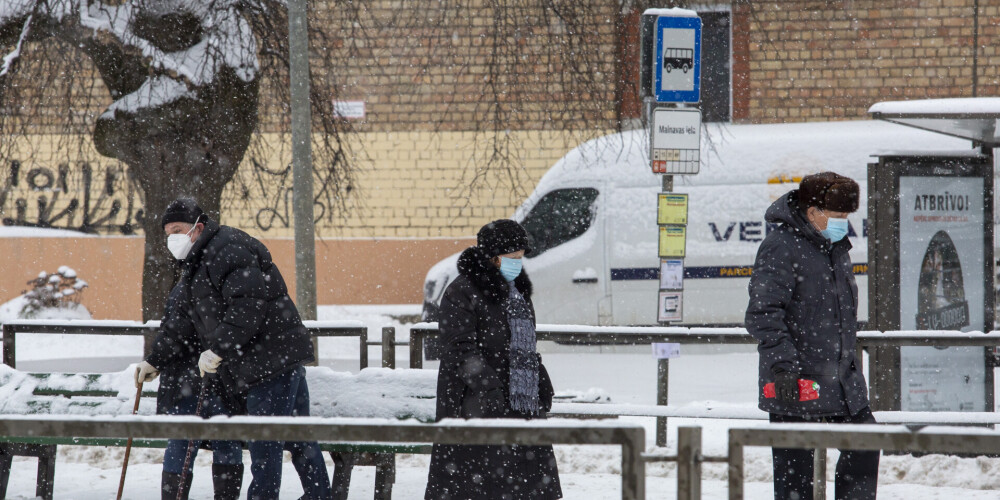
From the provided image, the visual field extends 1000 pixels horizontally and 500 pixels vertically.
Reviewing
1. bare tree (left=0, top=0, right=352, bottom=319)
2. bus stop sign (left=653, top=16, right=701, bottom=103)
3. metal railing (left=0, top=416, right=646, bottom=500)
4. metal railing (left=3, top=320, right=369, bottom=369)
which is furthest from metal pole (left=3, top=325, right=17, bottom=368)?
bus stop sign (left=653, top=16, right=701, bottom=103)

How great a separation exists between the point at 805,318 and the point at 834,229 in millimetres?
387

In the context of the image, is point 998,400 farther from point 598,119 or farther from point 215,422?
point 215,422

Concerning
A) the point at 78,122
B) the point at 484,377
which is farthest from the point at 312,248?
the point at 484,377

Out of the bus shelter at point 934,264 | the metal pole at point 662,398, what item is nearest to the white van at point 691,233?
the bus shelter at point 934,264

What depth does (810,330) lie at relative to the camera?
4016mm

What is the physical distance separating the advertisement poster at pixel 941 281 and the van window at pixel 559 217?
14.7ft

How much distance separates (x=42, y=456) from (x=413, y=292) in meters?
8.73

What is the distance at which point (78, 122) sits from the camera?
9195mm

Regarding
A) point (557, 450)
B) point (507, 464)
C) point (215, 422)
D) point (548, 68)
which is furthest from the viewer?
point (548, 68)

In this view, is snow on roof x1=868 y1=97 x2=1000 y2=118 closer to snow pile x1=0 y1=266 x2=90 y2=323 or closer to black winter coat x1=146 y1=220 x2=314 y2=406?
black winter coat x1=146 y1=220 x2=314 y2=406

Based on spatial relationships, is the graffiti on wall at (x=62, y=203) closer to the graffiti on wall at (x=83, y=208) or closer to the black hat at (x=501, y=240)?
the graffiti on wall at (x=83, y=208)

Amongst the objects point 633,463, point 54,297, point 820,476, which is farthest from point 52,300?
point 633,463

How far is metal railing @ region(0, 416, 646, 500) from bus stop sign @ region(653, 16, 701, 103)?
4771mm

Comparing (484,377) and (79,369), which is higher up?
(484,377)
